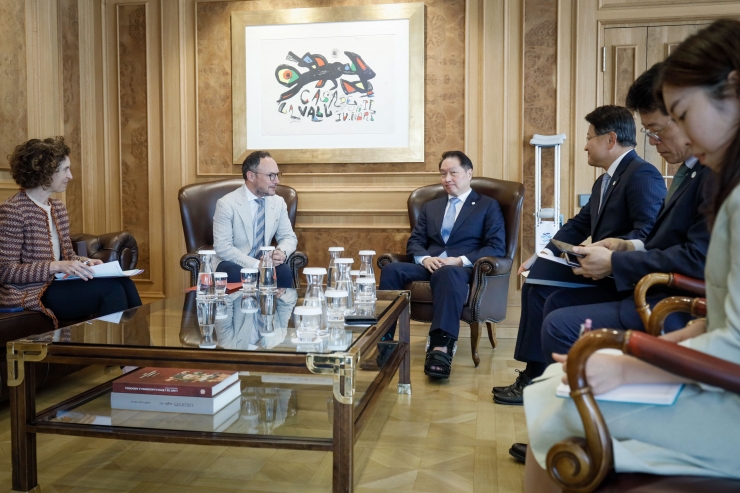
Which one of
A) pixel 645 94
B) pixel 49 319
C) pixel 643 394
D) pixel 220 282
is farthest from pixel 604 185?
pixel 49 319

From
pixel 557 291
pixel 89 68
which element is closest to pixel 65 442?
pixel 557 291

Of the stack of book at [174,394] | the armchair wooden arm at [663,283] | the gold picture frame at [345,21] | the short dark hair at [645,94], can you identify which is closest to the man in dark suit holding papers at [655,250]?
the short dark hair at [645,94]

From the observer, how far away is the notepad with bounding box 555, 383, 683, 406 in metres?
1.06

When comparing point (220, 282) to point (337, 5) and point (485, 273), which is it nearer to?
point (485, 273)

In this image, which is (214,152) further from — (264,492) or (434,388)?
(264,492)

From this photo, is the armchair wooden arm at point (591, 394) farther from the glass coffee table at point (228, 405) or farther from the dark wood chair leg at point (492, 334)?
the dark wood chair leg at point (492, 334)

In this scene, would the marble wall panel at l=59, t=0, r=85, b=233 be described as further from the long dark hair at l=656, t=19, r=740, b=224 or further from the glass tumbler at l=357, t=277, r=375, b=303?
the long dark hair at l=656, t=19, r=740, b=224

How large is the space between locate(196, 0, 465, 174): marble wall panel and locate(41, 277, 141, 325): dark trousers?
1.68 meters

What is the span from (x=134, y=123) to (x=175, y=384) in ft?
10.4

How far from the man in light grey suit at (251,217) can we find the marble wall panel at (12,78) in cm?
132

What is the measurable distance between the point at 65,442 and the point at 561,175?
128 inches

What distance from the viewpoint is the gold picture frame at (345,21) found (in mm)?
4328

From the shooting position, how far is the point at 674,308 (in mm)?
1503

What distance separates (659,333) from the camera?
151 cm
